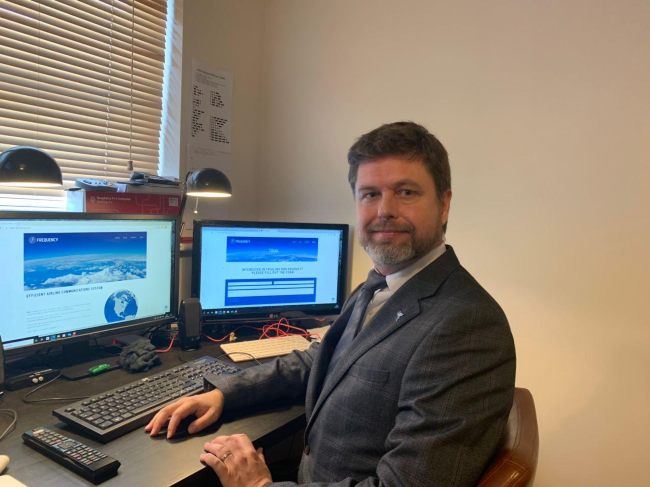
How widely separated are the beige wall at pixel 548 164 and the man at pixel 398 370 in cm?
57

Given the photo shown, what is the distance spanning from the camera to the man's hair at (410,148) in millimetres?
1130

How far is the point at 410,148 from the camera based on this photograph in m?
1.13

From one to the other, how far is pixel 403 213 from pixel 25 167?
1.03 metres

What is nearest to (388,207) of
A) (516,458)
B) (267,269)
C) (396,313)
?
(396,313)

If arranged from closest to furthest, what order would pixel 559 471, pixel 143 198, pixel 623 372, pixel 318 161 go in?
pixel 623 372, pixel 559 471, pixel 143 198, pixel 318 161

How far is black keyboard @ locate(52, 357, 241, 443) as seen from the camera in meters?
0.97

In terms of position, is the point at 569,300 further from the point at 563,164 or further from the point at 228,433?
the point at 228,433

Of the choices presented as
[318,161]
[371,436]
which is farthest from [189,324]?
[318,161]

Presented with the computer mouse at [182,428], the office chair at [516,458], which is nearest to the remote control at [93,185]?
the computer mouse at [182,428]

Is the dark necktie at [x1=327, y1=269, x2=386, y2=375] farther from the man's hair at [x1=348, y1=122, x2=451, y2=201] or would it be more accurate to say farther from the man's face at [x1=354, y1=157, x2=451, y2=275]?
the man's hair at [x1=348, y1=122, x2=451, y2=201]

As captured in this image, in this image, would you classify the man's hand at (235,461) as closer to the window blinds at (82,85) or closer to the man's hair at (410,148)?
the man's hair at (410,148)

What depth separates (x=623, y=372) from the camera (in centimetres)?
140

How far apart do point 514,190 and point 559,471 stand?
103cm

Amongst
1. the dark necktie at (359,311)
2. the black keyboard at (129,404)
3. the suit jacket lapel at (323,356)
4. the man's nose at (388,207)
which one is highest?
the man's nose at (388,207)
